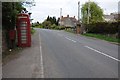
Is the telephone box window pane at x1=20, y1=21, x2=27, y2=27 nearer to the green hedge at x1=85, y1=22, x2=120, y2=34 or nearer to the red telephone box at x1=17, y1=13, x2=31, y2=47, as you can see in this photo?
the red telephone box at x1=17, y1=13, x2=31, y2=47

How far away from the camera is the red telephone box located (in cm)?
2458

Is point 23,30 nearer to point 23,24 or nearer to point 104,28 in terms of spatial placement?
point 23,24

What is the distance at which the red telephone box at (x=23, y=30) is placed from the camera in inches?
968

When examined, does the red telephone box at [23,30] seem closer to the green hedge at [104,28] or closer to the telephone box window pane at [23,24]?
the telephone box window pane at [23,24]

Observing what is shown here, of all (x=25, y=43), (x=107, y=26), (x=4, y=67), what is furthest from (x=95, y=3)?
(x=4, y=67)

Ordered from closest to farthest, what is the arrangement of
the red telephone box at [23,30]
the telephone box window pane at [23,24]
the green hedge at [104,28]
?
the red telephone box at [23,30] < the telephone box window pane at [23,24] < the green hedge at [104,28]

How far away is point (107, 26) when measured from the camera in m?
42.5

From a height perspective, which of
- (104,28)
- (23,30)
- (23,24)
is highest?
(23,24)

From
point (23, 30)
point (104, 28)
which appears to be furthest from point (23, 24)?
point (104, 28)

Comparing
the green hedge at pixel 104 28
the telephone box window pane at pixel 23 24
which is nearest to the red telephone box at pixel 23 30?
the telephone box window pane at pixel 23 24

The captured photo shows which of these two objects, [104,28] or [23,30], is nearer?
[23,30]

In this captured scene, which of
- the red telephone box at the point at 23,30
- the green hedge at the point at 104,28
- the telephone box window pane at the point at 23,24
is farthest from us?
the green hedge at the point at 104,28

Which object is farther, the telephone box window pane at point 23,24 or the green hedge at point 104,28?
the green hedge at point 104,28

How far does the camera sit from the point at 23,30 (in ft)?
81.3
